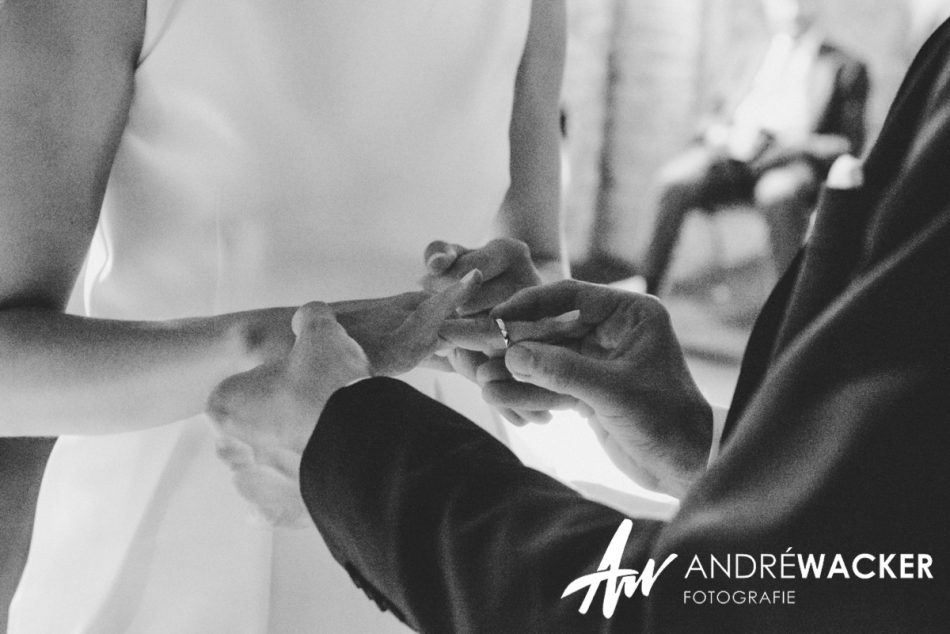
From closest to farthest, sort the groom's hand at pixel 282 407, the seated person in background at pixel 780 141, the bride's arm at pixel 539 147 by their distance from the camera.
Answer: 1. the groom's hand at pixel 282 407
2. the bride's arm at pixel 539 147
3. the seated person in background at pixel 780 141

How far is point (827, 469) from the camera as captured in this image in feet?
1.36

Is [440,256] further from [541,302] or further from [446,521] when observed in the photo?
[446,521]

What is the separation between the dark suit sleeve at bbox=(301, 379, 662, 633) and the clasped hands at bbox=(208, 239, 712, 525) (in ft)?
0.39

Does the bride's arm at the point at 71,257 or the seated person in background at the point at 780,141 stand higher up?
the seated person in background at the point at 780,141

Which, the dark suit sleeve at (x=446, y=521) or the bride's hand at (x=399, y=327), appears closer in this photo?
the dark suit sleeve at (x=446, y=521)

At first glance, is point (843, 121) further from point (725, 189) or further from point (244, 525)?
point (244, 525)

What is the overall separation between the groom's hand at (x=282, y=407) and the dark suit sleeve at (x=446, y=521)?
9 cm

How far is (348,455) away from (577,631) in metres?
Result: 0.24

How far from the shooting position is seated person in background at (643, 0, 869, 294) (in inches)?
174

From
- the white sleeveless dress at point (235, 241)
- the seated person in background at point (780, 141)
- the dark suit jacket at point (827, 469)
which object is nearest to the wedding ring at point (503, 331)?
the white sleeveless dress at point (235, 241)

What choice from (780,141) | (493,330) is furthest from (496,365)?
(780,141)

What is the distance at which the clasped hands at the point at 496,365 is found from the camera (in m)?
0.86

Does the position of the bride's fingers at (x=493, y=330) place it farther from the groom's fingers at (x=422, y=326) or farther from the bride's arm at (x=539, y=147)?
the bride's arm at (x=539, y=147)

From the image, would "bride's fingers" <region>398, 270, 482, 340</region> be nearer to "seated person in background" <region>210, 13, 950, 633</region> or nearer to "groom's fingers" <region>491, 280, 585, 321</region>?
"groom's fingers" <region>491, 280, 585, 321</region>
